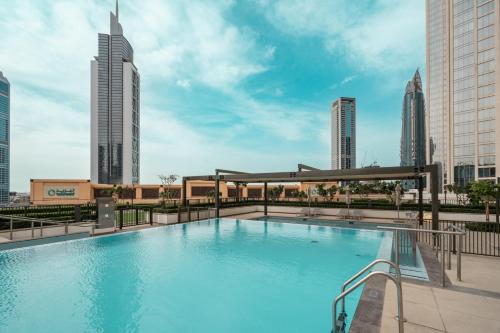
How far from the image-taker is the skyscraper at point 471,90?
143 ft

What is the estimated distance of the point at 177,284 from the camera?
21.7ft

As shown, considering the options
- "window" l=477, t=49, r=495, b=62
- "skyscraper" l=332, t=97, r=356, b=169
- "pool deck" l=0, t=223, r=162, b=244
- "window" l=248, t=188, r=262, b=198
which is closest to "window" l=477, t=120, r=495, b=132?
"window" l=477, t=49, r=495, b=62

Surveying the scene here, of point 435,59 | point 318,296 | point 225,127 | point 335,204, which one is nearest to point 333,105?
point 435,59

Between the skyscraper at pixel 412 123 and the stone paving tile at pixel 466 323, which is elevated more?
the skyscraper at pixel 412 123

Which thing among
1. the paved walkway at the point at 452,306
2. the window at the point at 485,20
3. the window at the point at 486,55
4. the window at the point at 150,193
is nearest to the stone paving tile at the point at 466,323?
the paved walkway at the point at 452,306

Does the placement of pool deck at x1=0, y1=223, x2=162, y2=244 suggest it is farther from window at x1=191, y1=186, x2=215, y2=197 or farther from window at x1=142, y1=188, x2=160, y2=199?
window at x1=191, y1=186, x2=215, y2=197

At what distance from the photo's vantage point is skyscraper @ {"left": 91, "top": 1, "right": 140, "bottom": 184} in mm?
80938

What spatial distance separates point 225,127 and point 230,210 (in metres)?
17.1

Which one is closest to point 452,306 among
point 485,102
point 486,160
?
point 486,160

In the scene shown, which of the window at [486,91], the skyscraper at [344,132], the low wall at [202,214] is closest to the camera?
the low wall at [202,214]

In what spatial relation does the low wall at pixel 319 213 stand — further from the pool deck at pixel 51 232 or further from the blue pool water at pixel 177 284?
the blue pool water at pixel 177 284

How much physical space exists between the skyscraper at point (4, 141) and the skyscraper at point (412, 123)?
209 meters

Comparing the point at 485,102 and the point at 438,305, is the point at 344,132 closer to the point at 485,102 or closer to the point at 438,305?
the point at 485,102

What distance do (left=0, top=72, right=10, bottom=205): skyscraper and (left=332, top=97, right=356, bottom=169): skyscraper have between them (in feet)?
473
